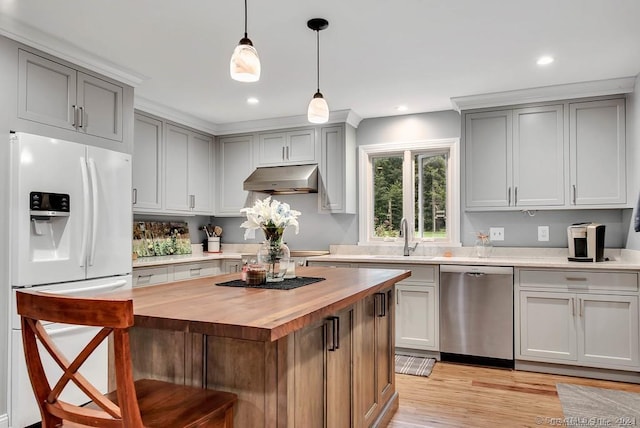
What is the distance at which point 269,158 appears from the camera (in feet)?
16.5

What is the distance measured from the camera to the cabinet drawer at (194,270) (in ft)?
14.0

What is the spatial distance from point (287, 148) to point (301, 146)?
0.17 metres

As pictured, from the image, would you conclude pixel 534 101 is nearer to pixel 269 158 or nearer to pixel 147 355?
pixel 269 158

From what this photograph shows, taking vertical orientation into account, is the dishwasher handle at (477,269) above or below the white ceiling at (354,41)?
below

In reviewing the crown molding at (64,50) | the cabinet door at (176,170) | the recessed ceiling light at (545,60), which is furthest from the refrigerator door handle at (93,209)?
the recessed ceiling light at (545,60)

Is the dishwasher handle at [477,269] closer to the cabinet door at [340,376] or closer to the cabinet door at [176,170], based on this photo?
the cabinet door at [340,376]

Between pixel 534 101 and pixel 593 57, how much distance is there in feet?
2.62

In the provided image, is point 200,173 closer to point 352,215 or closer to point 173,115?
point 173,115

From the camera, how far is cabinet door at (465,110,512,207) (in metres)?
4.08

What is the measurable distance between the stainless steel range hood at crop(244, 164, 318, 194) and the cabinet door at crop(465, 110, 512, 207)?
5.05 ft

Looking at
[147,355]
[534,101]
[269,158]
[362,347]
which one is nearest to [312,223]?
[269,158]

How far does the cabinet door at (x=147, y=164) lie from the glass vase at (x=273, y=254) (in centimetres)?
236

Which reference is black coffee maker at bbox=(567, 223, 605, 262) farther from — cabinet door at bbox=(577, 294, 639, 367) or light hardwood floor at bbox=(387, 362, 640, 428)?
light hardwood floor at bbox=(387, 362, 640, 428)

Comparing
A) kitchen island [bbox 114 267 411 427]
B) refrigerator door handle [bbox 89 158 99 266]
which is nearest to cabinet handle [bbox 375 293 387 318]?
kitchen island [bbox 114 267 411 427]
